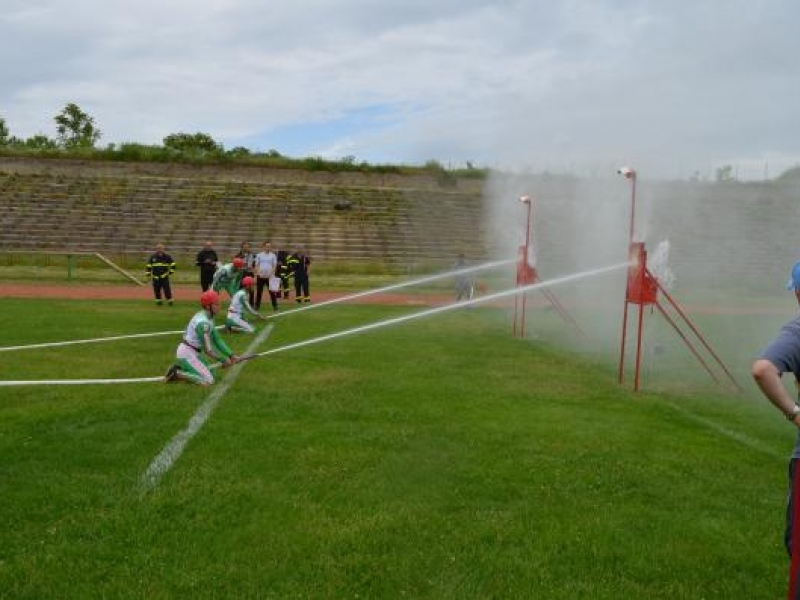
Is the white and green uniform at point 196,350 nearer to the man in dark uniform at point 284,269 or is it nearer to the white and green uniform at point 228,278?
the white and green uniform at point 228,278

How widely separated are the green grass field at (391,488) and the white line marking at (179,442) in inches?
3.9

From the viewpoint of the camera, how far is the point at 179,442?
23.8ft

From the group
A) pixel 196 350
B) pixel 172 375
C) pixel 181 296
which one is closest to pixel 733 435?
pixel 196 350

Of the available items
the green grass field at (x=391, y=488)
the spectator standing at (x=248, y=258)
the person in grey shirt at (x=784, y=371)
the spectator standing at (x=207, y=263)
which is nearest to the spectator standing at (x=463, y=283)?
the spectator standing at (x=248, y=258)

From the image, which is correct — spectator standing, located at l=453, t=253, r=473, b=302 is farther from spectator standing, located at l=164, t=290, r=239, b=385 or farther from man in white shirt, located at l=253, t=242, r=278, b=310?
spectator standing, located at l=164, t=290, r=239, b=385

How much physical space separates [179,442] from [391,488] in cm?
243

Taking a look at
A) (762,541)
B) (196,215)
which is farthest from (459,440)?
(196,215)

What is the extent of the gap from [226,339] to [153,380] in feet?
14.8

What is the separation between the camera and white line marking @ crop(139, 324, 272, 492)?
243 inches

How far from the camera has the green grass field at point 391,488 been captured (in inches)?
178

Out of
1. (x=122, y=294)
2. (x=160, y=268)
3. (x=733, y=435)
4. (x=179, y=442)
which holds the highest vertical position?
(x=160, y=268)

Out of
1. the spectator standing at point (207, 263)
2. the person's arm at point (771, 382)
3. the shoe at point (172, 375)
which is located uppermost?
the person's arm at point (771, 382)

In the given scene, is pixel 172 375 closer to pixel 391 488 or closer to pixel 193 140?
pixel 391 488

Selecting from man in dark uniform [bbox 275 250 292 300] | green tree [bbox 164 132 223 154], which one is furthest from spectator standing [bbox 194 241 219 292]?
green tree [bbox 164 132 223 154]
